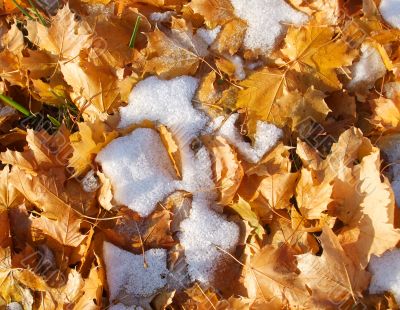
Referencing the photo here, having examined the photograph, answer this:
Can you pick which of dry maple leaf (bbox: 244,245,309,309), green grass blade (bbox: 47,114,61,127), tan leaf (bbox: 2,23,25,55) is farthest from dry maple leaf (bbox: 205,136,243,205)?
tan leaf (bbox: 2,23,25,55)

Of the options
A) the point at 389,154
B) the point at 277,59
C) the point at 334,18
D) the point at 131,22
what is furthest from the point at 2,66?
the point at 389,154

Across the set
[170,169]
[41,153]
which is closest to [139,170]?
[170,169]

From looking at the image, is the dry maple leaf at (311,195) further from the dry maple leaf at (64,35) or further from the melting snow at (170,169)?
the dry maple leaf at (64,35)

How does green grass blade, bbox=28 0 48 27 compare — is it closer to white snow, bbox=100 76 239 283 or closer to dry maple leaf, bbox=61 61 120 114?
dry maple leaf, bbox=61 61 120 114

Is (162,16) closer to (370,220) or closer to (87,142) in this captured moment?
(87,142)

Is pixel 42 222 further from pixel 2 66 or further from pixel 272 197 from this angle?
pixel 272 197

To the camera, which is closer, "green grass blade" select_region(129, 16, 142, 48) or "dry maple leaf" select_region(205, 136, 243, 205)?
"dry maple leaf" select_region(205, 136, 243, 205)

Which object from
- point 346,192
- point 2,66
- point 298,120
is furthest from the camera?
point 2,66
